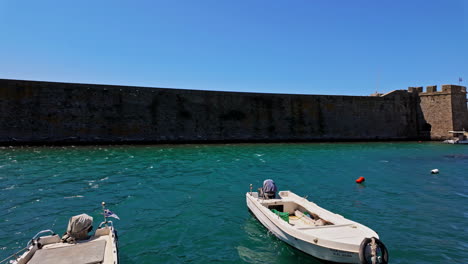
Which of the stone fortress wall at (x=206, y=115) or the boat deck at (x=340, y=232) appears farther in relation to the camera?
the stone fortress wall at (x=206, y=115)

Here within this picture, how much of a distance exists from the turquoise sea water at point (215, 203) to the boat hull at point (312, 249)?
198 mm

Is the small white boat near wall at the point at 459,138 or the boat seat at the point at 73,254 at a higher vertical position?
the boat seat at the point at 73,254

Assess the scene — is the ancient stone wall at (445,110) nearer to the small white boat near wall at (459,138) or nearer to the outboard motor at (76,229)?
the small white boat near wall at (459,138)

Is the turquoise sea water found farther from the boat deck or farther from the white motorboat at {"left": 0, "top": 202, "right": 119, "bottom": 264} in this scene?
the white motorboat at {"left": 0, "top": 202, "right": 119, "bottom": 264}

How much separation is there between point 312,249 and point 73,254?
4630 mm

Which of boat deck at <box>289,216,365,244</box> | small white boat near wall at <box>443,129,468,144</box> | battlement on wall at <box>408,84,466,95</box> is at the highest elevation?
battlement on wall at <box>408,84,466,95</box>

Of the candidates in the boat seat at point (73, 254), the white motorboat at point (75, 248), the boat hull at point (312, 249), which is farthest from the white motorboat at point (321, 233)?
the boat seat at point (73, 254)

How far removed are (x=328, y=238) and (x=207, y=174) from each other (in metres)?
10.3

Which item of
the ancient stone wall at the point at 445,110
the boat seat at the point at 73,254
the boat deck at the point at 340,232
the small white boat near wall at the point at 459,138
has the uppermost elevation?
the ancient stone wall at the point at 445,110

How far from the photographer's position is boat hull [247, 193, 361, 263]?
5688 millimetres

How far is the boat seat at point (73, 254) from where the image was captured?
202 inches

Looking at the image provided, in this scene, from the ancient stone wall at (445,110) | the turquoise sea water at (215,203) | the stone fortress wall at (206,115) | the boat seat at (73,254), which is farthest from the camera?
the ancient stone wall at (445,110)

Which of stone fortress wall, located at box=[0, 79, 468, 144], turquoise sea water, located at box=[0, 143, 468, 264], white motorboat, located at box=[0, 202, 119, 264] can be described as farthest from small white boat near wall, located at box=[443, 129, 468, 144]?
white motorboat, located at box=[0, 202, 119, 264]

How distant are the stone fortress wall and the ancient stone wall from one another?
0.40 ft
